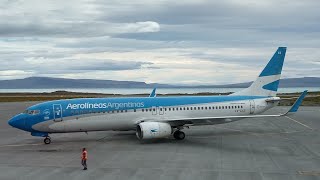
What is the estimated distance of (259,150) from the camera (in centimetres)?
2575

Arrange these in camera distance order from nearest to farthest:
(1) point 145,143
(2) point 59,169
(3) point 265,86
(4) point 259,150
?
(2) point 59,169, (4) point 259,150, (1) point 145,143, (3) point 265,86

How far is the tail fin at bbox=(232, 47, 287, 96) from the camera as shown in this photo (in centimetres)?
3512

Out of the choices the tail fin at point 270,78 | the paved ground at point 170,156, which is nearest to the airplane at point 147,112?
the tail fin at point 270,78

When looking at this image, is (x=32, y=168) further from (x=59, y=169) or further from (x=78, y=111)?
(x=78, y=111)

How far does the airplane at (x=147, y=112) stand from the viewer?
1140 inches

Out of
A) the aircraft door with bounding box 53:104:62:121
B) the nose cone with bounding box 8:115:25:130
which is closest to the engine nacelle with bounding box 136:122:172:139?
the aircraft door with bounding box 53:104:62:121

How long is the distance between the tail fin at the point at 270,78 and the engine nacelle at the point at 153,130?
9967mm

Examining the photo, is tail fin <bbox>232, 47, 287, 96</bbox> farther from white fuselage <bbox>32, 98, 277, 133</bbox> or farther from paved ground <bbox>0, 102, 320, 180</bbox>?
paved ground <bbox>0, 102, 320, 180</bbox>

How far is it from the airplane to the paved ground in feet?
3.88

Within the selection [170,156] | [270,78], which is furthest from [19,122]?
[270,78]

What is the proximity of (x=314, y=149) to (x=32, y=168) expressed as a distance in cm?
1808

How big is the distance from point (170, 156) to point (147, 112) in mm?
8134

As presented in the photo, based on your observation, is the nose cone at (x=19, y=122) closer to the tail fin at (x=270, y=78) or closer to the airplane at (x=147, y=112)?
the airplane at (x=147, y=112)

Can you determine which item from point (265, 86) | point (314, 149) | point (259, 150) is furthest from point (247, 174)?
point (265, 86)
